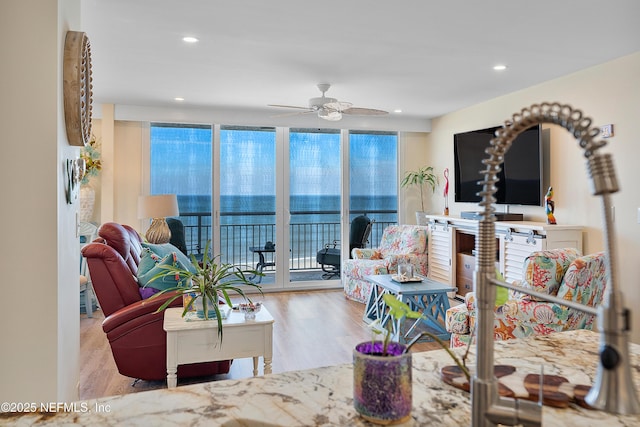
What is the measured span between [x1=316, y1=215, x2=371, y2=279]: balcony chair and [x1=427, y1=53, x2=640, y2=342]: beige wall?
2110 millimetres

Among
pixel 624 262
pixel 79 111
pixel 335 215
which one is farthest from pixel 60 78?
pixel 335 215

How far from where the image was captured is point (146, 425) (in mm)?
872

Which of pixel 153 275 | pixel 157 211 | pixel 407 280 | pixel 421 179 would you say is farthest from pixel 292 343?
pixel 421 179

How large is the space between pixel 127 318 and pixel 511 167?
4134 mm

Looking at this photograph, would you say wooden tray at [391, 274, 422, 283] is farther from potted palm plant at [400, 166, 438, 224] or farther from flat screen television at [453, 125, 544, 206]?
potted palm plant at [400, 166, 438, 224]

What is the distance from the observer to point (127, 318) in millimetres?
2836

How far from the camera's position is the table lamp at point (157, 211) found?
4695mm

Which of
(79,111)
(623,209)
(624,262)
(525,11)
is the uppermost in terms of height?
(525,11)

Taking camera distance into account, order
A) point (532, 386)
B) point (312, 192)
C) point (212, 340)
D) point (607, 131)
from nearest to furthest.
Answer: point (532, 386) < point (212, 340) < point (607, 131) < point (312, 192)

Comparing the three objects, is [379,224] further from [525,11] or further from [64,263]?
[64,263]

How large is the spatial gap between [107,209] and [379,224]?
3786 mm

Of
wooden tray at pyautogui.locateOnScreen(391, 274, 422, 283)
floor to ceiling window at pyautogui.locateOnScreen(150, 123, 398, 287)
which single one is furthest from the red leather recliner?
floor to ceiling window at pyautogui.locateOnScreen(150, 123, 398, 287)

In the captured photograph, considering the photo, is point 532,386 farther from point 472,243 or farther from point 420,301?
point 472,243

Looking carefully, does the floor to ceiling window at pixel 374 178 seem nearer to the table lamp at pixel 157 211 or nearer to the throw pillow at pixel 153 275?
the table lamp at pixel 157 211
